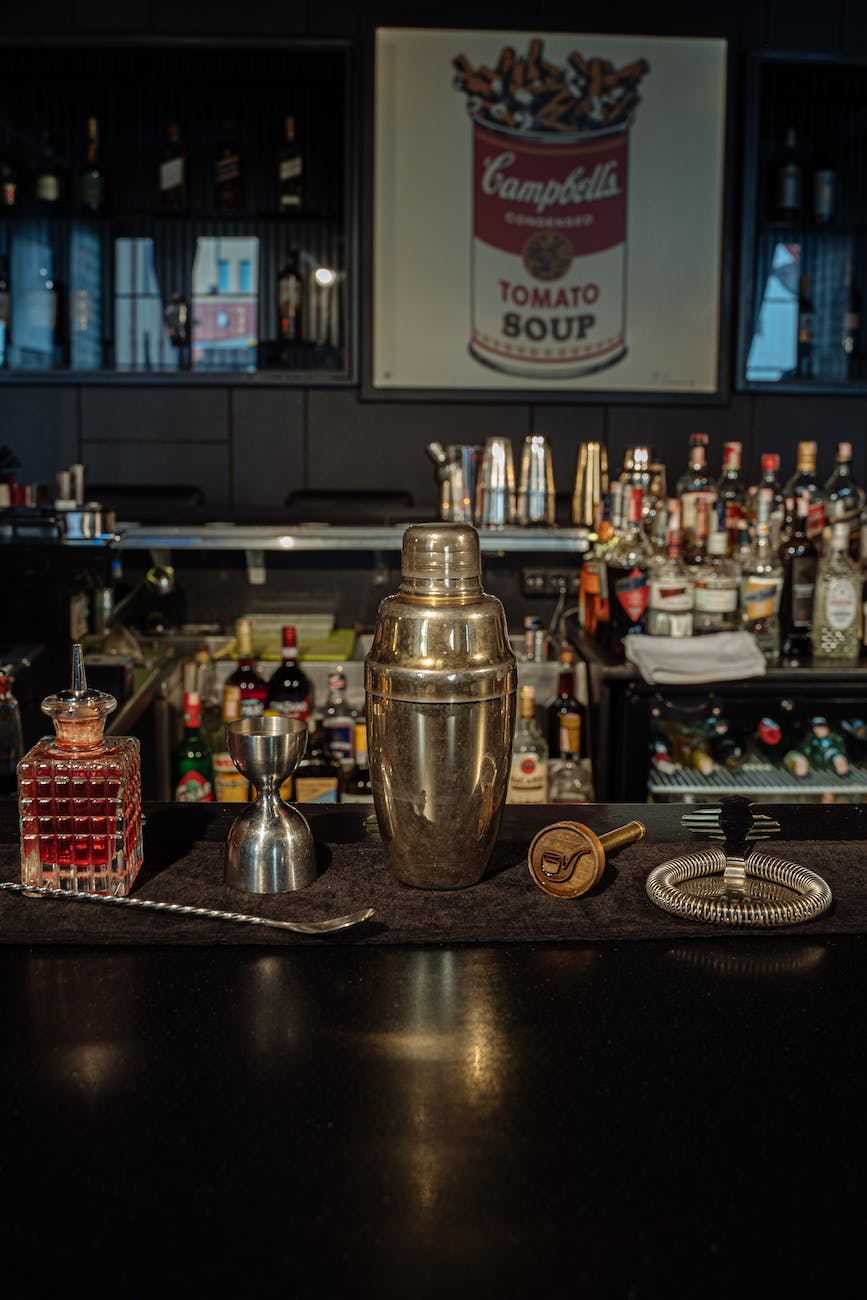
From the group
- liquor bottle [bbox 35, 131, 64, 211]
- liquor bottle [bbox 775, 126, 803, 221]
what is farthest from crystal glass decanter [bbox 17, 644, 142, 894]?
liquor bottle [bbox 775, 126, 803, 221]

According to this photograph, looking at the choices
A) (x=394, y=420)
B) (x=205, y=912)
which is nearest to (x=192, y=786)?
(x=394, y=420)

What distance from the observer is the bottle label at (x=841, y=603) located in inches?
107

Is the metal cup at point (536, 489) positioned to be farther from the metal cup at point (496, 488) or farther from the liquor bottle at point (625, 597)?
the liquor bottle at point (625, 597)

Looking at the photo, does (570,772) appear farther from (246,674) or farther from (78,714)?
(78,714)

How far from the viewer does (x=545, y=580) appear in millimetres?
3166

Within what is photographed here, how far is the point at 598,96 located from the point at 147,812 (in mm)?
3427

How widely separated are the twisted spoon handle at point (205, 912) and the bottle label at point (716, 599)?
1.88 m

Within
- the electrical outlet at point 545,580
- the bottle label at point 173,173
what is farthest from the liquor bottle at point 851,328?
the bottle label at point 173,173

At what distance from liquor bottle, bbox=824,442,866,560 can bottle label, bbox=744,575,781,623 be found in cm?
16

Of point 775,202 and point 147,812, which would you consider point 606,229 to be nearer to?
point 775,202

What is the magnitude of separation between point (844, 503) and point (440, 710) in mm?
2581

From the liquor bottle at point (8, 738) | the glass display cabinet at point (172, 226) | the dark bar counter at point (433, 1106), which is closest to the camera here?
the dark bar counter at point (433, 1106)

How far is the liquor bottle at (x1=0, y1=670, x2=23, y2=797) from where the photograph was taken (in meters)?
1.70

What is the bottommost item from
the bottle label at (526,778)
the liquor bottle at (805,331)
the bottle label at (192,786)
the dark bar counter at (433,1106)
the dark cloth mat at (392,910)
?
the bottle label at (192,786)
